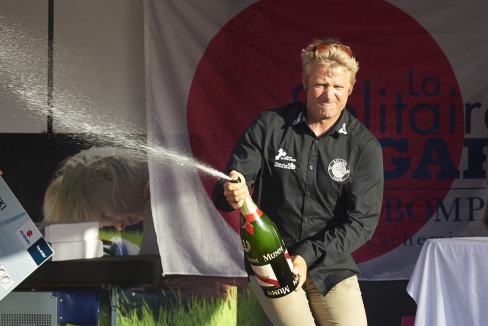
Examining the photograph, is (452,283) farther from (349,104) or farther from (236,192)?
(236,192)

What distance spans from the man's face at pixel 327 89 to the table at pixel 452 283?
143 centimetres

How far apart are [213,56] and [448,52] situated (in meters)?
1.54

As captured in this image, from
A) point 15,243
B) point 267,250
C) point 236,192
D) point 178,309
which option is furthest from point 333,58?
point 178,309

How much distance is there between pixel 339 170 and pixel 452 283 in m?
1.44

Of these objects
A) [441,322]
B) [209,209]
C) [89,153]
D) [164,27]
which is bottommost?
[441,322]

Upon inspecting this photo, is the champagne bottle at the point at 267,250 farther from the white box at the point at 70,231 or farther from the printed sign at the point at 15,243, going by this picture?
the white box at the point at 70,231

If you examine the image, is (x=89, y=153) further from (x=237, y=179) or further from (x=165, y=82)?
(x=237, y=179)

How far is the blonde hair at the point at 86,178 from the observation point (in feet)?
19.8

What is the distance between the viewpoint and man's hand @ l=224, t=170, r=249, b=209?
333 cm

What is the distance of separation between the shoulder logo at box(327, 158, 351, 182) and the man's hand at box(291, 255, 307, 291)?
A: 0.38 m

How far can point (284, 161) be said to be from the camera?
12.1 feet

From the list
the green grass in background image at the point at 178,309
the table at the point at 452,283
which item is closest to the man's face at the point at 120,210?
the green grass in background image at the point at 178,309

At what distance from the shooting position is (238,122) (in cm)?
587

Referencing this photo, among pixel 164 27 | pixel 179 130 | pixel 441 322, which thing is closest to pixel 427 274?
pixel 441 322
